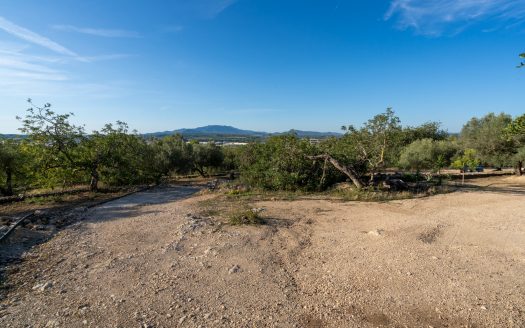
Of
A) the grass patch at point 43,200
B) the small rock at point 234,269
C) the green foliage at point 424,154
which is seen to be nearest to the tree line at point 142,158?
the grass patch at point 43,200

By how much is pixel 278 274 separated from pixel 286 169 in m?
10.0

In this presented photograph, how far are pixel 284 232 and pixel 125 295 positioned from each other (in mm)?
4181

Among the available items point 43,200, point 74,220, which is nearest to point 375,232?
point 74,220

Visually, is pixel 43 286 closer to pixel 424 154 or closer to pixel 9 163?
pixel 9 163

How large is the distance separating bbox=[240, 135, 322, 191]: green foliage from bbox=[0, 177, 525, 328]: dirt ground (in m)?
5.62

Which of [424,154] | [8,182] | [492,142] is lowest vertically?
[8,182]

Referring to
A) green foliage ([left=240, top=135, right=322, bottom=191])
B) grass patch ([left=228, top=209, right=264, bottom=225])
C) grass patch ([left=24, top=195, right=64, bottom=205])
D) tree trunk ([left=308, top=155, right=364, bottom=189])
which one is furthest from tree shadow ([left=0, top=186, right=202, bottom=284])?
tree trunk ([left=308, top=155, right=364, bottom=189])

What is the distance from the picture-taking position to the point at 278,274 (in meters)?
5.07

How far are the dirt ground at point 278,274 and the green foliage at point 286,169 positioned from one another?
18.4ft

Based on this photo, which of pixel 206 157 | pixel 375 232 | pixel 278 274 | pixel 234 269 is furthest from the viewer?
pixel 206 157

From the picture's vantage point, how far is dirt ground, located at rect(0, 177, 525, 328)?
→ 3.86m

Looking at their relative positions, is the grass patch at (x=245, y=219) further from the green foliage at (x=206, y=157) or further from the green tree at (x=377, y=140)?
the green foliage at (x=206, y=157)

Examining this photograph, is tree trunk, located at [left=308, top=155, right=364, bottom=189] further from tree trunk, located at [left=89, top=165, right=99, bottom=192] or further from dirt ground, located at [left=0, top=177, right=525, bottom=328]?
tree trunk, located at [left=89, top=165, right=99, bottom=192]

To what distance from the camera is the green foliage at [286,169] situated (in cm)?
1435
